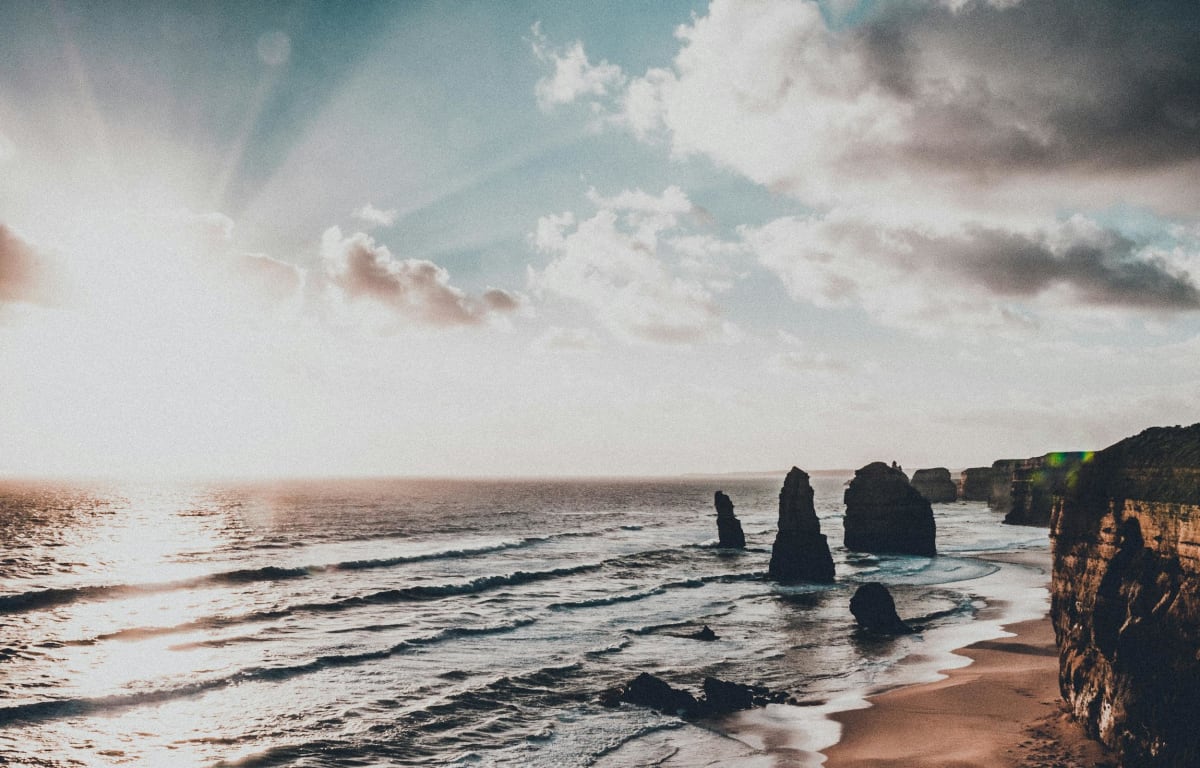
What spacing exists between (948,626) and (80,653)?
1588 inches

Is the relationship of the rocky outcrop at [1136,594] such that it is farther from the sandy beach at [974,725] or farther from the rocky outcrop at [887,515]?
the rocky outcrop at [887,515]

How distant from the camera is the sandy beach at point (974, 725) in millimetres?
17969

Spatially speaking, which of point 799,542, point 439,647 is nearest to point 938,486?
point 799,542

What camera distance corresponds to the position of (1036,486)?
94.6 meters

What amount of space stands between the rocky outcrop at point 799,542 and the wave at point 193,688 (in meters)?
25.4

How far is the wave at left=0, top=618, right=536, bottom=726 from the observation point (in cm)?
2378

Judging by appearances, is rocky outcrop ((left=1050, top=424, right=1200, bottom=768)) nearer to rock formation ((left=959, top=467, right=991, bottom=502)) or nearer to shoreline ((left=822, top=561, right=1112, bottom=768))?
shoreline ((left=822, top=561, right=1112, bottom=768))

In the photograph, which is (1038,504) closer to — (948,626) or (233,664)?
(948,626)

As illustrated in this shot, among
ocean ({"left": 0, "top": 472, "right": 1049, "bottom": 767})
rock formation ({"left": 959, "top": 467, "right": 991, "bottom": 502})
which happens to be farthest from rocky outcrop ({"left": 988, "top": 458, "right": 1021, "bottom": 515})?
ocean ({"left": 0, "top": 472, "right": 1049, "bottom": 767})

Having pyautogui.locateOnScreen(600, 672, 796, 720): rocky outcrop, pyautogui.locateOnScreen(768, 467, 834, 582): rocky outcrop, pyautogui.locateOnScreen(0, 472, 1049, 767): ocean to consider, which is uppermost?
pyautogui.locateOnScreen(768, 467, 834, 582): rocky outcrop

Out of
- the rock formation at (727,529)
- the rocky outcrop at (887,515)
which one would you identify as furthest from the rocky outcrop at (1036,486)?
the rock formation at (727,529)

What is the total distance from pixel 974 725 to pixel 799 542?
102 ft

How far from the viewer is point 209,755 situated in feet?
66.5

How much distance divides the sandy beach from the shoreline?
24mm
